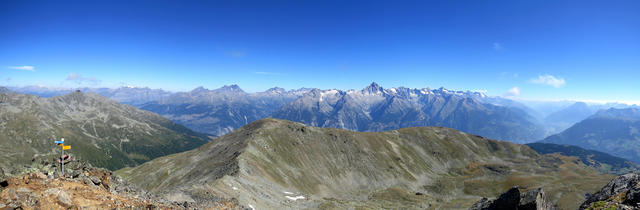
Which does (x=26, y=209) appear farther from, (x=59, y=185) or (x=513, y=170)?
(x=513, y=170)

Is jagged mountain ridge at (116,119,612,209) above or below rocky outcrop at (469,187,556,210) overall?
below

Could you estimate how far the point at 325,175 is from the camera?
457 ft

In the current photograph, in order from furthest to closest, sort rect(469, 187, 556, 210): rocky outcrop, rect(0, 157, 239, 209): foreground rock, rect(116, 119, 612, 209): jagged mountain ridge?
rect(116, 119, 612, 209): jagged mountain ridge < rect(469, 187, 556, 210): rocky outcrop < rect(0, 157, 239, 209): foreground rock

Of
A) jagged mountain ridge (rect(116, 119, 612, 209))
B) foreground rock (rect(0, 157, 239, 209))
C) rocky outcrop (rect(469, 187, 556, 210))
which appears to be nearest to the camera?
foreground rock (rect(0, 157, 239, 209))

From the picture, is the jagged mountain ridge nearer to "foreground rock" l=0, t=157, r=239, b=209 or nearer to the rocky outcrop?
"foreground rock" l=0, t=157, r=239, b=209

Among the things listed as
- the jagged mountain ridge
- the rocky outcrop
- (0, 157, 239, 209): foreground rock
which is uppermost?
(0, 157, 239, 209): foreground rock

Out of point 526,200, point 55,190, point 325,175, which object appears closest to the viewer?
point 55,190

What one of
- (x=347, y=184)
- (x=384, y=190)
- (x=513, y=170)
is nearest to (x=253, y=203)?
(x=347, y=184)

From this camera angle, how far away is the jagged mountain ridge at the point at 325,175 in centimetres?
9306

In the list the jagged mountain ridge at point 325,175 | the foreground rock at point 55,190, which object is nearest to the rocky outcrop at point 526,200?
the foreground rock at point 55,190

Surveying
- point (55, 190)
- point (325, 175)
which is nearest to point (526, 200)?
point (55, 190)

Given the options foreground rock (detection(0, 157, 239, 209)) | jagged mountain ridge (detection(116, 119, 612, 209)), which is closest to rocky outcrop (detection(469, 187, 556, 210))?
foreground rock (detection(0, 157, 239, 209))

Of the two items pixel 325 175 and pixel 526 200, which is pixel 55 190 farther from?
pixel 325 175

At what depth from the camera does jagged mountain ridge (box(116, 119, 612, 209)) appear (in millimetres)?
93062
